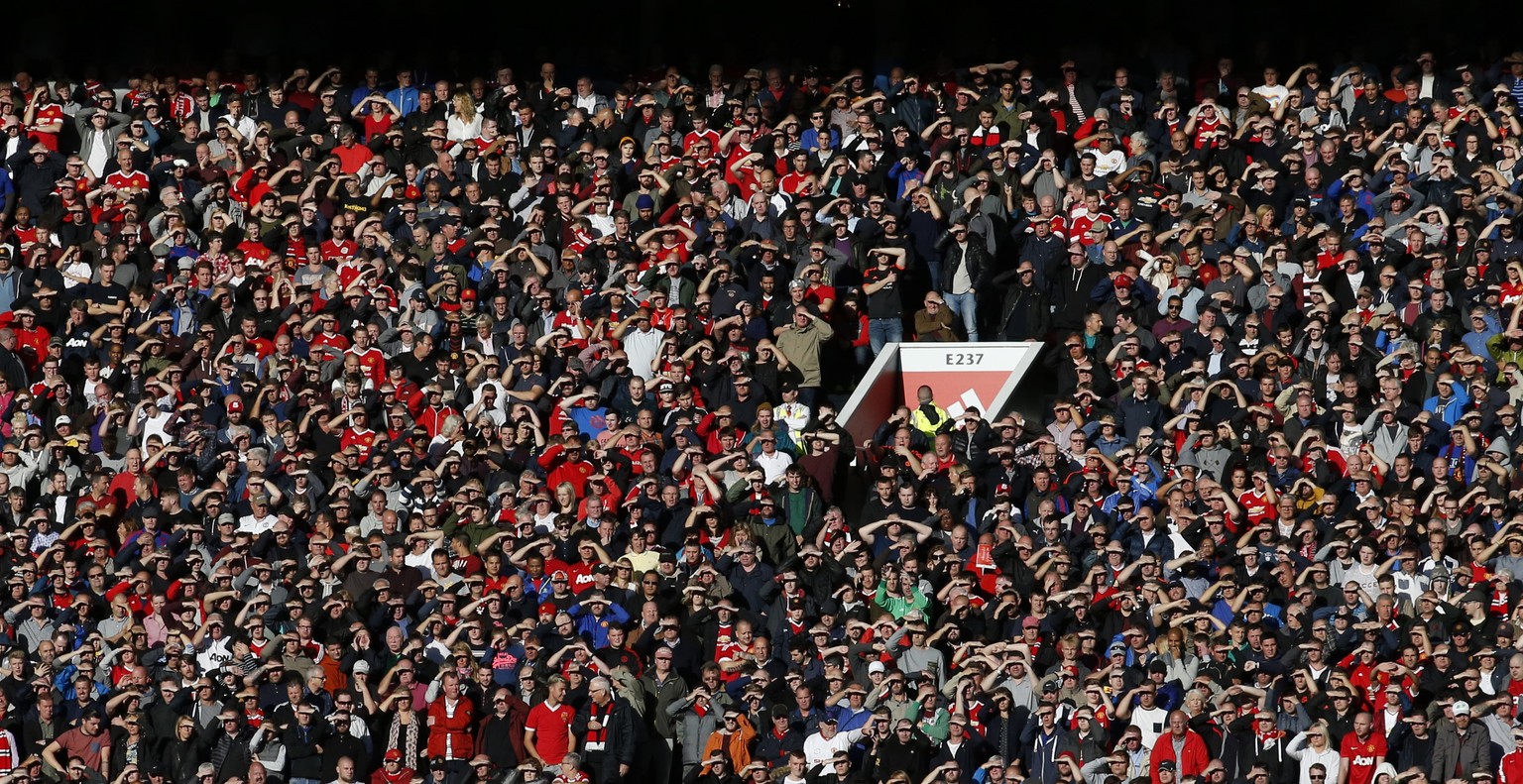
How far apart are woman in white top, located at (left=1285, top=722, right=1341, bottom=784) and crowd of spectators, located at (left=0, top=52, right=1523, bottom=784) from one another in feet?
0.08

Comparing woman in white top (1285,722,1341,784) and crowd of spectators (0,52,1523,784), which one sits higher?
crowd of spectators (0,52,1523,784)

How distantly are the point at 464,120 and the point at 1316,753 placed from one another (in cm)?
1100

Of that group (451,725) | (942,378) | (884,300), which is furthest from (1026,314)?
(451,725)

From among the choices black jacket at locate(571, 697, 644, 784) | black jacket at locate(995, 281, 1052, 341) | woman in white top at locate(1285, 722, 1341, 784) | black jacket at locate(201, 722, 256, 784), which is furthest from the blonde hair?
woman in white top at locate(1285, 722, 1341, 784)

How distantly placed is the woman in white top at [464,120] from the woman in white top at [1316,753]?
10650 millimetres

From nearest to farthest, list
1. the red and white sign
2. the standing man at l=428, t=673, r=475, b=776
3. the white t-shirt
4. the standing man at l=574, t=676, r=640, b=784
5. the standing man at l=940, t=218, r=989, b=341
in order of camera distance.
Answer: the white t-shirt < the standing man at l=574, t=676, r=640, b=784 < the standing man at l=428, t=673, r=475, b=776 < the red and white sign < the standing man at l=940, t=218, r=989, b=341

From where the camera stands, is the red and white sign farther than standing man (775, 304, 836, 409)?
Yes

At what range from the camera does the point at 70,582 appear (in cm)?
2289

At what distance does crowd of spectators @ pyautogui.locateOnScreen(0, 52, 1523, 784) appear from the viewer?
20.6m

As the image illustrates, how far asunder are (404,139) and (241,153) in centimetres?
145

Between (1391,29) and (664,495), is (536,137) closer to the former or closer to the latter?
(664,495)

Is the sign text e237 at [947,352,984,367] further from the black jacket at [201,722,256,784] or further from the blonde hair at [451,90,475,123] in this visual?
the black jacket at [201,722,256,784]

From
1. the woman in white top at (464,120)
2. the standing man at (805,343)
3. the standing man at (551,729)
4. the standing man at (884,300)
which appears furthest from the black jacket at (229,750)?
the woman in white top at (464,120)

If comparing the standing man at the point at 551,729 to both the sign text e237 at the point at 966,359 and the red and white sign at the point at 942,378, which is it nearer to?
the red and white sign at the point at 942,378
